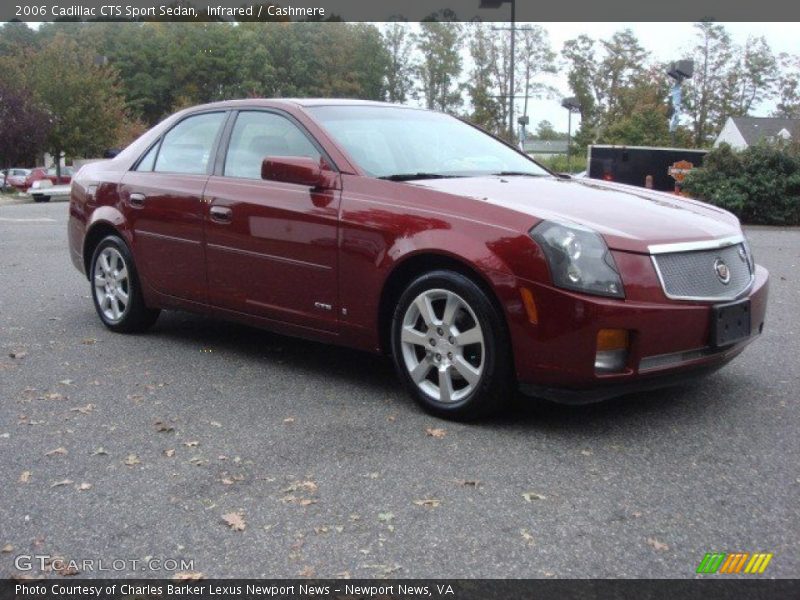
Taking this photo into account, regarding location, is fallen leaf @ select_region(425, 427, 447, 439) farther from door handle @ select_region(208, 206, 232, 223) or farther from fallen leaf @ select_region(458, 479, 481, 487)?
door handle @ select_region(208, 206, 232, 223)

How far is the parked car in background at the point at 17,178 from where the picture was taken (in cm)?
4492

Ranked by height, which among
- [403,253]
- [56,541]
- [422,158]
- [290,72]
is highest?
[290,72]

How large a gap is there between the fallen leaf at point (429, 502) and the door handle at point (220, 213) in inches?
103

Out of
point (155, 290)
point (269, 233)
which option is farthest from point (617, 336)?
point (155, 290)

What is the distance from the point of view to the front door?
509 centimetres

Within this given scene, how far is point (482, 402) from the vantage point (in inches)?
173

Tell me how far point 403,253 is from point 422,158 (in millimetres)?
958

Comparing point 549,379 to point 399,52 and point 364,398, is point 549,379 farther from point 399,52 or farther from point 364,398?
point 399,52

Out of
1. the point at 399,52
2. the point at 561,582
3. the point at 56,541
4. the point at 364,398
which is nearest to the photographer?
the point at 561,582

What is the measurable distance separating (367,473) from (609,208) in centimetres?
183

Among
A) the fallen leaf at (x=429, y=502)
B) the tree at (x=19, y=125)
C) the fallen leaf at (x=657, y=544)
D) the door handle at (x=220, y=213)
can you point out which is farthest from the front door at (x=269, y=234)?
the tree at (x=19, y=125)

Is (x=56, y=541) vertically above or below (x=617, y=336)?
below

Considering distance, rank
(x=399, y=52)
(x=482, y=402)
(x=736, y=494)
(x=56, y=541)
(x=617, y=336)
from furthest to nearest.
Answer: (x=399, y=52), (x=482, y=402), (x=617, y=336), (x=736, y=494), (x=56, y=541)

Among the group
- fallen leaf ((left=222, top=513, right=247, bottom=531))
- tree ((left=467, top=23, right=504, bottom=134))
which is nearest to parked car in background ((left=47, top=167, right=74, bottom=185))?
tree ((left=467, top=23, right=504, bottom=134))
